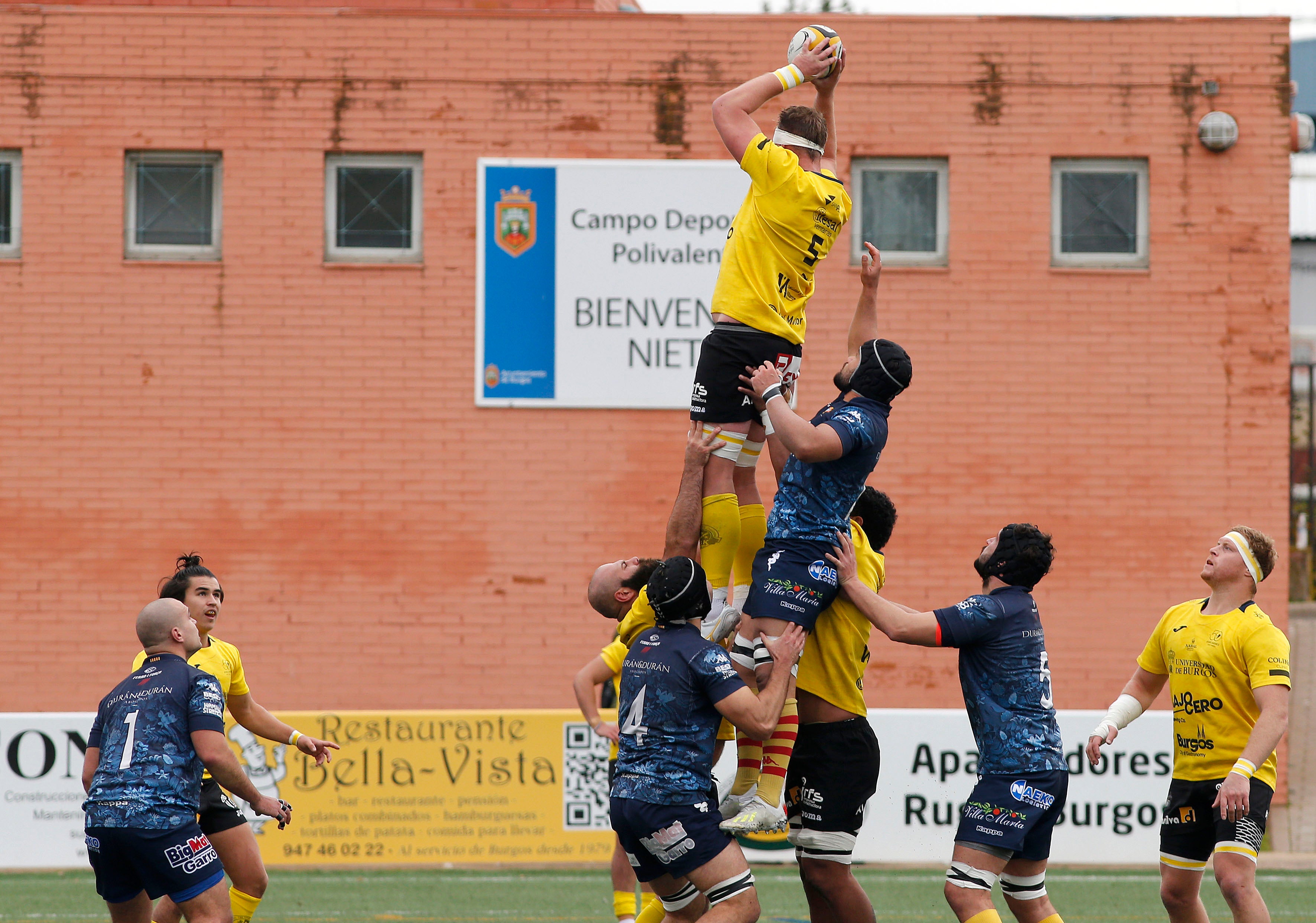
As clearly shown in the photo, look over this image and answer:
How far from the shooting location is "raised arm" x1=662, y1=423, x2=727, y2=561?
701cm

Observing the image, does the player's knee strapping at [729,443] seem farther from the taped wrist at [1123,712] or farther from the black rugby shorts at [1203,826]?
the black rugby shorts at [1203,826]

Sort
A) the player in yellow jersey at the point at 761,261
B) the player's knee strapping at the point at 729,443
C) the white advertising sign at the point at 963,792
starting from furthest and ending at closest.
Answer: the white advertising sign at the point at 963,792, the player's knee strapping at the point at 729,443, the player in yellow jersey at the point at 761,261

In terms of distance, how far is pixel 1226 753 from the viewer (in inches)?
311

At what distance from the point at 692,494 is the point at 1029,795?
2278 mm

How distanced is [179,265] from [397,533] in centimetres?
363

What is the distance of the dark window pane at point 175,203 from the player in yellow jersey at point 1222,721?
11.1 metres

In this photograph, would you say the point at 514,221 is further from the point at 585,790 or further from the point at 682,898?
the point at 682,898

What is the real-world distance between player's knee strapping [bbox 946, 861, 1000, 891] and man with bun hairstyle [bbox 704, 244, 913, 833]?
0.95 metres

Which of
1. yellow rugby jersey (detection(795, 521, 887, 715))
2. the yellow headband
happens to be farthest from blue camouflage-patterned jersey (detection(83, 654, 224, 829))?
the yellow headband

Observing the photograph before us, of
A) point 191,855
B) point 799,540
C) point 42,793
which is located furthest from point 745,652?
point 42,793

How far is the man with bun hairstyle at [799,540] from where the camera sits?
6.87 metres

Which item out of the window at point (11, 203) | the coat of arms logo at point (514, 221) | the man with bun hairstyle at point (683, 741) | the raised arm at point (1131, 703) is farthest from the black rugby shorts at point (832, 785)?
the window at point (11, 203)

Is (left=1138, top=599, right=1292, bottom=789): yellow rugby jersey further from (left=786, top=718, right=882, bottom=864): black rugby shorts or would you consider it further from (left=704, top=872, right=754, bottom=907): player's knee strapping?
(left=704, top=872, right=754, bottom=907): player's knee strapping

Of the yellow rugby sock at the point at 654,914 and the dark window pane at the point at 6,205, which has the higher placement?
the dark window pane at the point at 6,205
